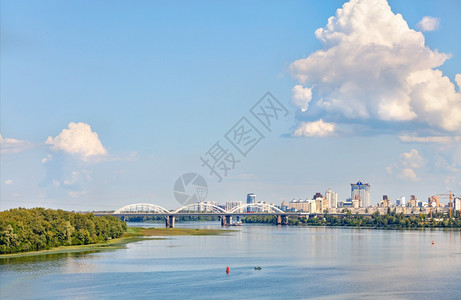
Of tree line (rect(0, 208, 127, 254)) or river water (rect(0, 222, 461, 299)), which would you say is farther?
tree line (rect(0, 208, 127, 254))

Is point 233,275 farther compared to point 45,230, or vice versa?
point 45,230

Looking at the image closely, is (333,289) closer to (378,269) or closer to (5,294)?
(378,269)

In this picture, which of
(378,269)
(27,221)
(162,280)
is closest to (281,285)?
(162,280)

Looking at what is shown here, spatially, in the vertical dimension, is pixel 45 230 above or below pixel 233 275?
above

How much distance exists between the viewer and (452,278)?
224ft

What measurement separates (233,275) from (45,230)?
40.3 meters

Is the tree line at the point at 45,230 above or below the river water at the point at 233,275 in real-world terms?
above

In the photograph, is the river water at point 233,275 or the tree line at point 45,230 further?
the tree line at point 45,230

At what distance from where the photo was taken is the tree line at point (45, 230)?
84.6m

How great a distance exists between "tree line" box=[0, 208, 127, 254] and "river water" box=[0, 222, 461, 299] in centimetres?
571

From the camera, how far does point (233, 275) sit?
70312mm

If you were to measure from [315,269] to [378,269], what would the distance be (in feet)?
26.1

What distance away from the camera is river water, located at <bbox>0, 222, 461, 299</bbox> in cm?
5781

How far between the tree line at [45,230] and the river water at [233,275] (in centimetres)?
571
